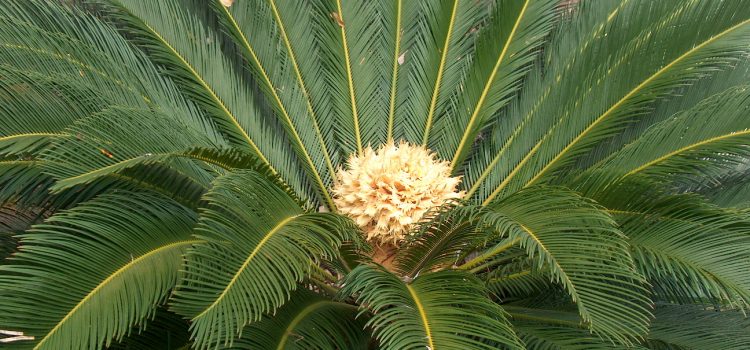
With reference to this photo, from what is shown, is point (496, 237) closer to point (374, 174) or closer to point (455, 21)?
point (374, 174)

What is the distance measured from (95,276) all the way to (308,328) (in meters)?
0.68

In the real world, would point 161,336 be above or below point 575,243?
below

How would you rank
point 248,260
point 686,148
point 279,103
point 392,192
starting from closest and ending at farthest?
point 248,260, point 686,148, point 392,192, point 279,103

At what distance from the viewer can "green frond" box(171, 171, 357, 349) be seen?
2020 millimetres

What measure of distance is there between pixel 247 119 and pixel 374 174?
634 millimetres

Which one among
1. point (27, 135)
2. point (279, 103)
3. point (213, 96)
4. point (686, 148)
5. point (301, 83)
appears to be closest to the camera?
point (27, 135)

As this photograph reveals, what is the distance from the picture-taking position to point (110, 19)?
145 inches

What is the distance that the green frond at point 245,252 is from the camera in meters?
2.02

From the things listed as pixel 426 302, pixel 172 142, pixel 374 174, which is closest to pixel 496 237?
pixel 426 302

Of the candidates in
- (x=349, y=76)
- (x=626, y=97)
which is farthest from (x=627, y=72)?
(x=349, y=76)

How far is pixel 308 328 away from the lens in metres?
2.60

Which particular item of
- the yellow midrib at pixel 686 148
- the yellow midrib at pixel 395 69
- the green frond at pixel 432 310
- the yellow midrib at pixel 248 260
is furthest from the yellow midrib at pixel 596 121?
the yellow midrib at pixel 248 260

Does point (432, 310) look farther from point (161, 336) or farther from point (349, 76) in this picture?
point (349, 76)

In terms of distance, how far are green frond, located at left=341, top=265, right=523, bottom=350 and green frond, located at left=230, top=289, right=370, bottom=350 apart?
0.19 m
